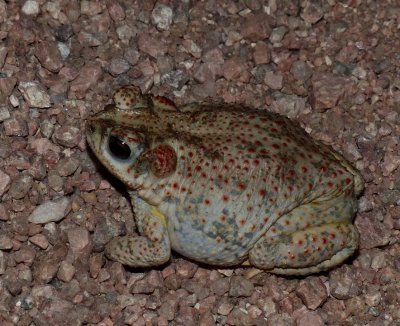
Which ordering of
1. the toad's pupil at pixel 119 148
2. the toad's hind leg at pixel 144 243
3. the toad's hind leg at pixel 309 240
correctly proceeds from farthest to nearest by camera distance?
the toad's hind leg at pixel 144 243 → the toad's hind leg at pixel 309 240 → the toad's pupil at pixel 119 148

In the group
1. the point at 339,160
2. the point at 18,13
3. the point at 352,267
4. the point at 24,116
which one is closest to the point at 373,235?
the point at 352,267

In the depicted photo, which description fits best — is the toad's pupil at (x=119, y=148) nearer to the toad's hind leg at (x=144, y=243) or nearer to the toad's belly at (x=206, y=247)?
the toad's hind leg at (x=144, y=243)

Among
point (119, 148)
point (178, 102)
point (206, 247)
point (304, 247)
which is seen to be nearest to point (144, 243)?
point (206, 247)

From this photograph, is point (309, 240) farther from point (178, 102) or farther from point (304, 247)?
point (178, 102)

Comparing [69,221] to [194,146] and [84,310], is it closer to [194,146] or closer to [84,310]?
[84,310]

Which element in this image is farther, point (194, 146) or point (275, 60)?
point (275, 60)

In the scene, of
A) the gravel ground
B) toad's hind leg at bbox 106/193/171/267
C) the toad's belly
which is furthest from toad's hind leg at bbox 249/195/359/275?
toad's hind leg at bbox 106/193/171/267

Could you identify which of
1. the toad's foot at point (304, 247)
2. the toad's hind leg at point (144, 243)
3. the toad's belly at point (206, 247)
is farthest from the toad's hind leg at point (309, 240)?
the toad's hind leg at point (144, 243)
